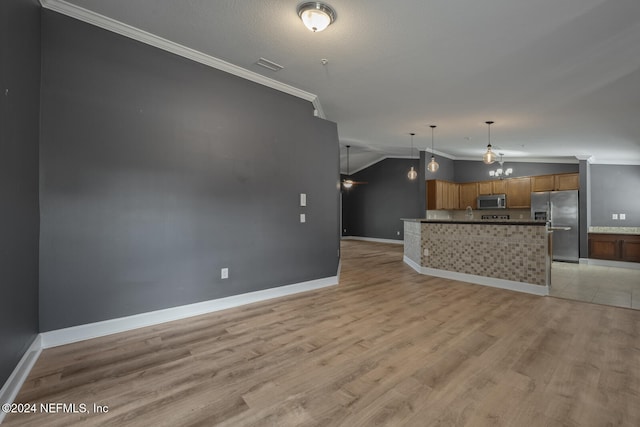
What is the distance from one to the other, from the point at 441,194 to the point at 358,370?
750 centimetres

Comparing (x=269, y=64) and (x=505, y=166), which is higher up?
(x=269, y=64)

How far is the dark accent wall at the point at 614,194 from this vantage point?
678cm

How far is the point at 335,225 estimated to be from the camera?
481 centimetres

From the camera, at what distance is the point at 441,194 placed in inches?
336

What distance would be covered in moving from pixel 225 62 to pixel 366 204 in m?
9.27

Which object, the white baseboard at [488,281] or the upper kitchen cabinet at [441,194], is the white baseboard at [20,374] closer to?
the white baseboard at [488,281]

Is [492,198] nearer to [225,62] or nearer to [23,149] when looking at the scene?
[225,62]

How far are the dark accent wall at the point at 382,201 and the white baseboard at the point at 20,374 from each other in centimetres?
927

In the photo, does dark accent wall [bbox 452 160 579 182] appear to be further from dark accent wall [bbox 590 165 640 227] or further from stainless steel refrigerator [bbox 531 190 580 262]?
stainless steel refrigerator [bbox 531 190 580 262]

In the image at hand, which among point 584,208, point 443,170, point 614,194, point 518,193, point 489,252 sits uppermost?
point 443,170

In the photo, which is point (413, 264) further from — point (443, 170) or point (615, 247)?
point (615, 247)

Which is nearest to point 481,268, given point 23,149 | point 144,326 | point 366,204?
point 144,326

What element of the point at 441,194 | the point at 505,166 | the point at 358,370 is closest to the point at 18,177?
the point at 358,370

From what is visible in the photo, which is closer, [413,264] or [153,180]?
[153,180]
